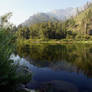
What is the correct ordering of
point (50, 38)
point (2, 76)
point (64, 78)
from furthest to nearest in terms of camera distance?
point (50, 38), point (64, 78), point (2, 76)

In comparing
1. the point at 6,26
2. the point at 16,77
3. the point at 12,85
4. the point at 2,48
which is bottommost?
the point at 12,85

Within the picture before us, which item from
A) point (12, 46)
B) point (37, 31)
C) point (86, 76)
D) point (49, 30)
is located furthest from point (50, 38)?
point (12, 46)

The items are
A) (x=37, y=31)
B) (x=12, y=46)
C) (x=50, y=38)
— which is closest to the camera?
(x=12, y=46)

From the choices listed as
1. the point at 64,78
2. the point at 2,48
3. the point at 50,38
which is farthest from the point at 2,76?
the point at 50,38

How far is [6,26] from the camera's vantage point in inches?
387

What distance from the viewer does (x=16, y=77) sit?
972 cm

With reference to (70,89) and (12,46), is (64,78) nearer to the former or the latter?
(70,89)

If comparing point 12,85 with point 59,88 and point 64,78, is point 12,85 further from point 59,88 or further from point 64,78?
point 64,78

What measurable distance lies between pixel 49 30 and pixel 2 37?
396 ft

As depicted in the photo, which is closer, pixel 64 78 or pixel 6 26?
pixel 6 26

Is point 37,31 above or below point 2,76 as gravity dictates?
above

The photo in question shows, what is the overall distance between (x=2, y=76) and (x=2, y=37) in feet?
9.06

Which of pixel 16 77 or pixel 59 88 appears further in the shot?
pixel 59 88

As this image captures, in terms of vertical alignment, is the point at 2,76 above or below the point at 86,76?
above
